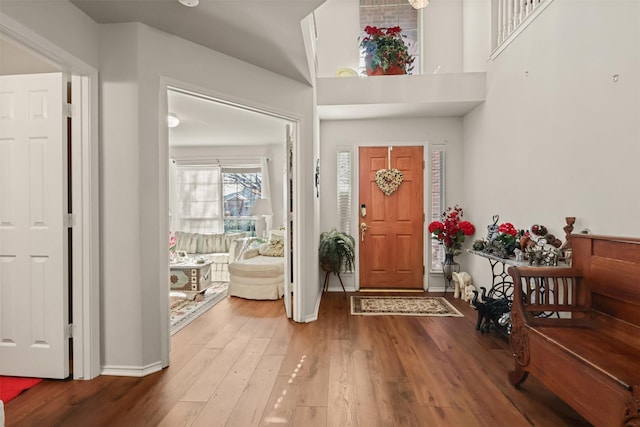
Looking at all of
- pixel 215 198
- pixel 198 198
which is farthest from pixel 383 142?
pixel 198 198

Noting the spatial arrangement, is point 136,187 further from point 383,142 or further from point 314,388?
point 383,142

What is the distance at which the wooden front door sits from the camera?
186 inches

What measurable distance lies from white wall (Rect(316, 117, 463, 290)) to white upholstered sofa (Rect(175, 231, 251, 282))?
5.63 ft

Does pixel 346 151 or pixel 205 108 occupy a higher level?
pixel 205 108

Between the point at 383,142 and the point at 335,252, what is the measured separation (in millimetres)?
1707

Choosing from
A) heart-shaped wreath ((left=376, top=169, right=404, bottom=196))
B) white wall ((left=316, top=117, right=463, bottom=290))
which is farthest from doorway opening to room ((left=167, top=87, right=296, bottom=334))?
heart-shaped wreath ((left=376, top=169, right=404, bottom=196))

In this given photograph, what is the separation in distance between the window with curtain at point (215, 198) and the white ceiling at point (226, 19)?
3.82 metres

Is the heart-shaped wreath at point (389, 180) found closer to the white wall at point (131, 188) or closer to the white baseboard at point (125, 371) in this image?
the white wall at point (131, 188)

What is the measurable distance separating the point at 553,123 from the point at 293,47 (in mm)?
2210

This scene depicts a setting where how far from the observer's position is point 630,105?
6.62ft

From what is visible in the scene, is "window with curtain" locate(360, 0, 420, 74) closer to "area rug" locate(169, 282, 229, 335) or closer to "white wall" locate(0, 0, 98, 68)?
"white wall" locate(0, 0, 98, 68)

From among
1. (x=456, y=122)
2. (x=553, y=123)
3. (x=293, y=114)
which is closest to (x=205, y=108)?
(x=293, y=114)

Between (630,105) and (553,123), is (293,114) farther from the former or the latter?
(630,105)

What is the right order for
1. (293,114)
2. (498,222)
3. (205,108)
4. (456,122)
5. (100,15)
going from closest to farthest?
(100,15) < (293,114) < (498,222) < (205,108) < (456,122)
